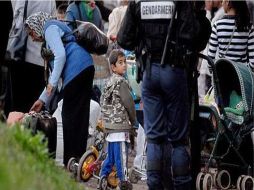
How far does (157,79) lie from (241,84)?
1.57 meters

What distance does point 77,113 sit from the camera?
974 cm

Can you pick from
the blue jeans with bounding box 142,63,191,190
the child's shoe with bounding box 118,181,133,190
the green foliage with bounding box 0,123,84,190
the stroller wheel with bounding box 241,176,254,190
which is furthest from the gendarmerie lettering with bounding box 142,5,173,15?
the green foliage with bounding box 0,123,84,190

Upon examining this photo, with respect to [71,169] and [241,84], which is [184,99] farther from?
[71,169]

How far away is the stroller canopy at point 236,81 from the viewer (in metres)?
9.22

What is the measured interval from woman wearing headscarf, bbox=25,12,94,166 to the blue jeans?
1613 mm

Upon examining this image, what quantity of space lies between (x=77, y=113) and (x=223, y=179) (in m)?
1.57

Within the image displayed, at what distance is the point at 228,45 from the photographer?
32.5 feet

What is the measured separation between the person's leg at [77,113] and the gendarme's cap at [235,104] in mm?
1375

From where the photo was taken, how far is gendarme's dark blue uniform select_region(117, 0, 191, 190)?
7816mm

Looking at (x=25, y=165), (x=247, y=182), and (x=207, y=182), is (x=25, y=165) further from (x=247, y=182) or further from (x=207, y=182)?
(x=247, y=182)

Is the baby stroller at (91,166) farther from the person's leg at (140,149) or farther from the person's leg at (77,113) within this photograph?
the person's leg at (140,149)

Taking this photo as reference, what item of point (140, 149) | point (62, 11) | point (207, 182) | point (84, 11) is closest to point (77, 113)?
point (140, 149)

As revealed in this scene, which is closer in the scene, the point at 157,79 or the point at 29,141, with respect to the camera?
the point at 29,141

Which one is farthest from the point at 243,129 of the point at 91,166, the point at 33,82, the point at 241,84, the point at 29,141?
the point at 29,141
